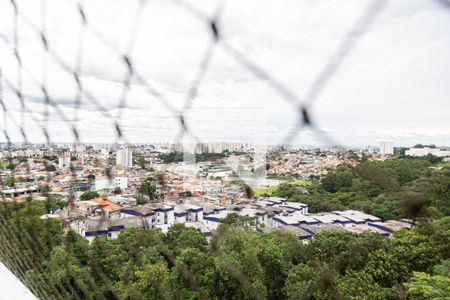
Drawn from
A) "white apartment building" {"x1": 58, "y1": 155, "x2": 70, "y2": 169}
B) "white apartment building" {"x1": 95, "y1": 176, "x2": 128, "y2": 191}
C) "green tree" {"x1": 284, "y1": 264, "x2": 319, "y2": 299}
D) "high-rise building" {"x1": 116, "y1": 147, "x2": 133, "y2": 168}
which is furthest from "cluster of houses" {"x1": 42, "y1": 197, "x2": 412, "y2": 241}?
"high-rise building" {"x1": 116, "y1": 147, "x2": 133, "y2": 168}

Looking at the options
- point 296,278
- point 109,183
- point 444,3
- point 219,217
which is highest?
point 444,3

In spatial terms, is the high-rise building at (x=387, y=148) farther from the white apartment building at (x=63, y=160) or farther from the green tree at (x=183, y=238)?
the green tree at (x=183, y=238)

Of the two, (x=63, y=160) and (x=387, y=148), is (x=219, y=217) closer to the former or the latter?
(x=63, y=160)

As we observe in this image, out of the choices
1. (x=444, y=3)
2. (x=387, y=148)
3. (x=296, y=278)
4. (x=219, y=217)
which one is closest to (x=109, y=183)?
(x=387, y=148)

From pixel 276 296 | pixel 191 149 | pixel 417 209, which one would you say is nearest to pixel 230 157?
pixel 191 149

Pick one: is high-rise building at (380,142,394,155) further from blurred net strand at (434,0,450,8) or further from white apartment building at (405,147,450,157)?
blurred net strand at (434,0,450,8)

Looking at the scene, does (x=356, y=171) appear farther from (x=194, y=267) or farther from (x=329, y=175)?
(x=194, y=267)
